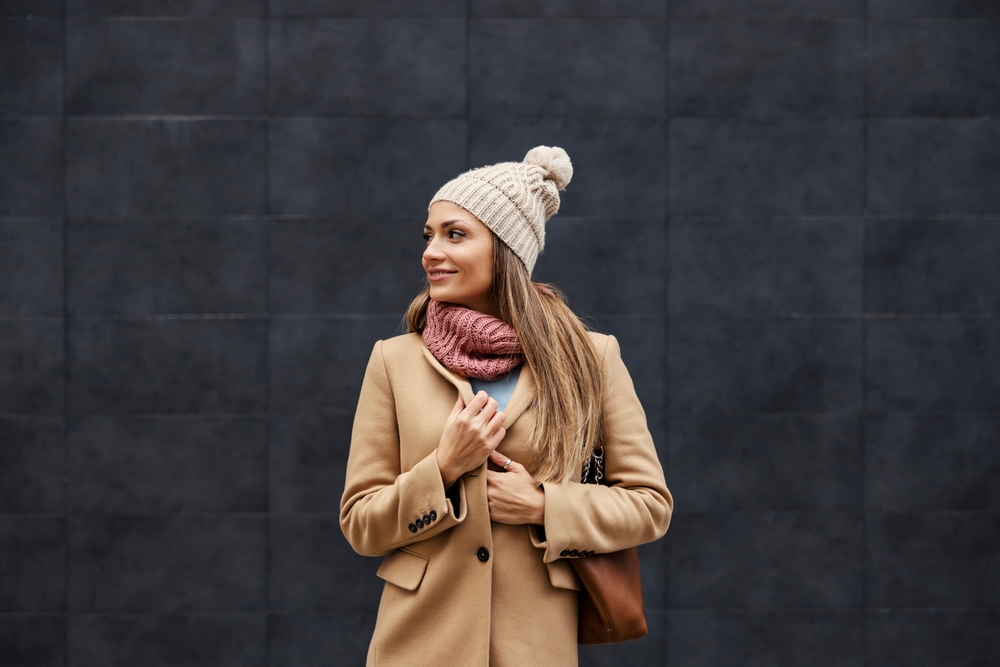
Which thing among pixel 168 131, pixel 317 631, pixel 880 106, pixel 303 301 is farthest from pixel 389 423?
pixel 880 106

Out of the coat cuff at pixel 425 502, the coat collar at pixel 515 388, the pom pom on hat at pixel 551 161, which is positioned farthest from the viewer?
the pom pom on hat at pixel 551 161

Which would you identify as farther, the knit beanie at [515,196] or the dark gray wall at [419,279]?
the dark gray wall at [419,279]

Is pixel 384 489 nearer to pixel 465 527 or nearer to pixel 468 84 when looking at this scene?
pixel 465 527

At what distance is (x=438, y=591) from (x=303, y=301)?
1.79 m

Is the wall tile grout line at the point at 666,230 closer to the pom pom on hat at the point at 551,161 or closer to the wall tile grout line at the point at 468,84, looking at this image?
the wall tile grout line at the point at 468,84

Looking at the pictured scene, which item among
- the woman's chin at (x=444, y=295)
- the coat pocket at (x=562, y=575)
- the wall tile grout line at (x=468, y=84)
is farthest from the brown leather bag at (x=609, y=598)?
the wall tile grout line at (x=468, y=84)

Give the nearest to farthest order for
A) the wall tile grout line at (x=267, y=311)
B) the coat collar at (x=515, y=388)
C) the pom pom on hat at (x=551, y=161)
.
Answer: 1. the coat collar at (x=515, y=388)
2. the pom pom on hat at (x=551, y=161)
3. the wall tile grout line at (x=267, y=311)

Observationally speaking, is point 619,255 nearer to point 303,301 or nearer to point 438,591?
point 303,301

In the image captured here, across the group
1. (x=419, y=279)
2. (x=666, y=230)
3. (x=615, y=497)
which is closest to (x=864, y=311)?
(x=666, y=230)

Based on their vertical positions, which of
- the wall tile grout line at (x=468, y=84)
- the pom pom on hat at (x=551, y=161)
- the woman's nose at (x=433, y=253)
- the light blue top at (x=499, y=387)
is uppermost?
the wall tile grout line at (x=468, y=84)

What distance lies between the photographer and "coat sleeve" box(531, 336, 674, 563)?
1.62 metres

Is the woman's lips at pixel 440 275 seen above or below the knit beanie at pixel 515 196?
below

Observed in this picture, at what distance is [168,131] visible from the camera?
3148mm

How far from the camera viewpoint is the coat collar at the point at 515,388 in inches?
65.9
